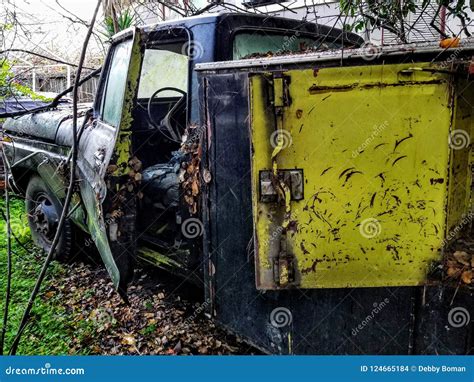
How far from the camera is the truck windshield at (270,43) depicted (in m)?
2.92

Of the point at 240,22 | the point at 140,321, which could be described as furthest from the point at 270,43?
the point at 140,321

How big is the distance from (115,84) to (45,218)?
173 centimetres

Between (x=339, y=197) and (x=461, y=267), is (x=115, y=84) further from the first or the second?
(x=461, y=267)

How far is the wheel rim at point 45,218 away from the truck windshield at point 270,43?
7.99ft

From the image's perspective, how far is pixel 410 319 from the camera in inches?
80.9

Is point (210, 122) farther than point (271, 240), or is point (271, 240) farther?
point (210, 122)

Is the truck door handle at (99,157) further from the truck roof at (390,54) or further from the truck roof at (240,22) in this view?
the truck roof at (390,54)

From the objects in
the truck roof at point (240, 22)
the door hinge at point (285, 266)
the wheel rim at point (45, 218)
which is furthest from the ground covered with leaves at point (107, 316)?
the truck roof at point (240, 22)

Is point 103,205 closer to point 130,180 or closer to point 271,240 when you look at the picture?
point 130,180

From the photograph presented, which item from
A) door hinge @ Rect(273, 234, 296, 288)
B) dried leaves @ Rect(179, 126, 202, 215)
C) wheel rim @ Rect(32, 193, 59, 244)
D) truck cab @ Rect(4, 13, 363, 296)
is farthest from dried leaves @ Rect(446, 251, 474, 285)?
wheel rim @ Rect(32, 193, 59, 244)

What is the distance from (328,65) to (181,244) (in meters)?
1.61

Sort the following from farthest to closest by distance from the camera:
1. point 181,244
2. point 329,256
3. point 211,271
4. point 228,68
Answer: point 181,244 < point 211,271 < point 228,68 < point 329,256

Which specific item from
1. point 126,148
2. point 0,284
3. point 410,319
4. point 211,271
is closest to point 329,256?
point 410,319

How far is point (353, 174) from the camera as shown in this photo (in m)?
1.94
